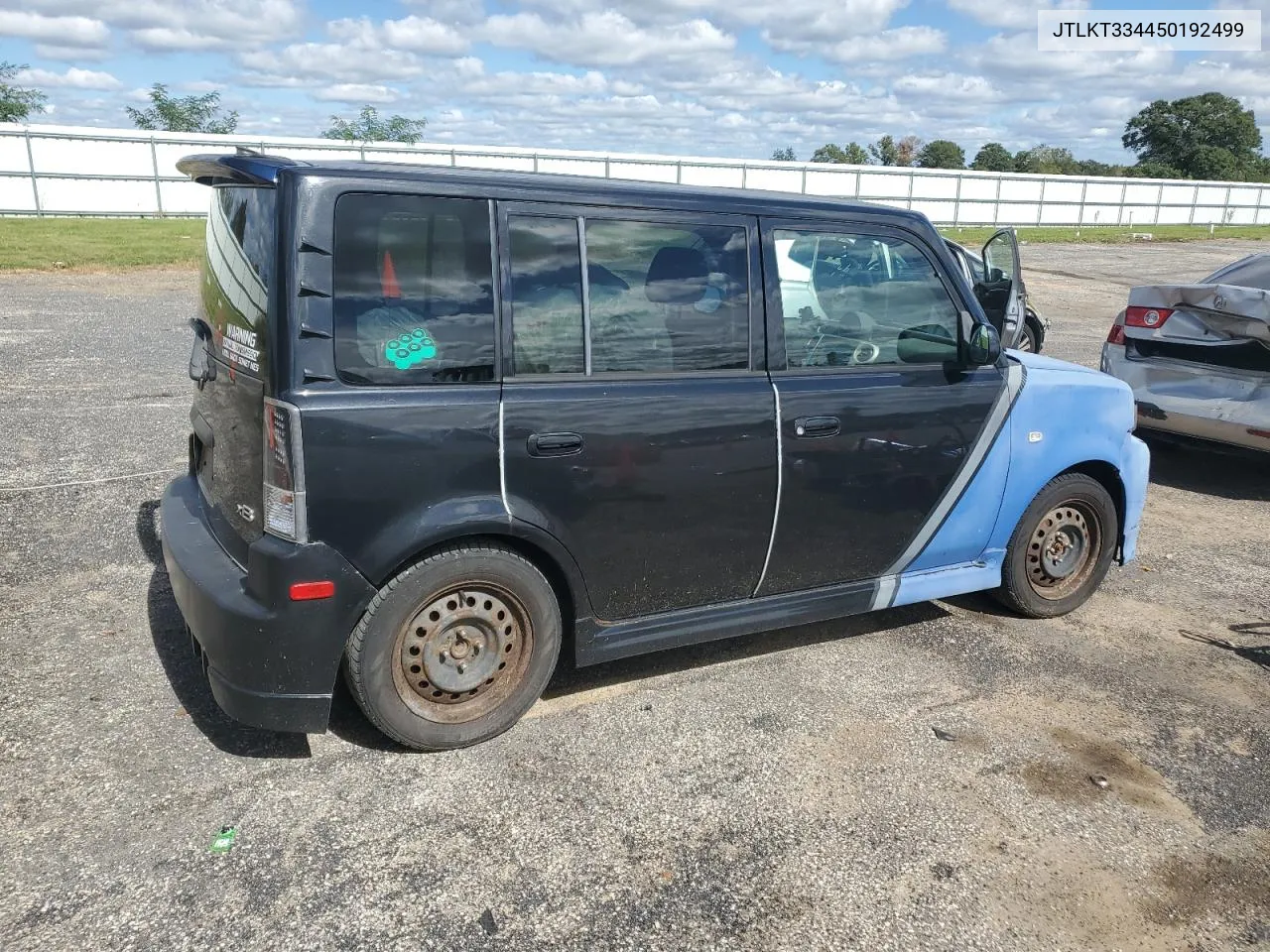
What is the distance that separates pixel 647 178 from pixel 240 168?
32061mm

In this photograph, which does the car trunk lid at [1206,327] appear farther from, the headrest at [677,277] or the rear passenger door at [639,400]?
the headrest at [677,277]

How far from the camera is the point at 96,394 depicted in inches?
342

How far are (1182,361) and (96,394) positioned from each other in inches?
350

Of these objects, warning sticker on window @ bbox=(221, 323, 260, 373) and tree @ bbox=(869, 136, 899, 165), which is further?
tree @ bbox=(869, 136, 899, 165)

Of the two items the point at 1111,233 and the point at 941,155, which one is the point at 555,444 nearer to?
the point at 1111,233

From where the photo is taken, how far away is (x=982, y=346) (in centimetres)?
414

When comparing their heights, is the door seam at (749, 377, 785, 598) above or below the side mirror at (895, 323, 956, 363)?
below

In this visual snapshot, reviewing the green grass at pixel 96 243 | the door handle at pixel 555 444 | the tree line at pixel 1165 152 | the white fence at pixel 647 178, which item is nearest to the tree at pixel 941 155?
the tree line at pixel 1165 152

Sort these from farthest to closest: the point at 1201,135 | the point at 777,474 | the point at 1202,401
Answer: the point at 1201,135 < the point at 1202,401 < the point at 777,474

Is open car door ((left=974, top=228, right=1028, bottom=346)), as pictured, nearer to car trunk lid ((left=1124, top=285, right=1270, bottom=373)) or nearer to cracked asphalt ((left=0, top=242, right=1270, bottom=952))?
car trunk lid ((left=1124, top=285, right=1270, bottom=373))

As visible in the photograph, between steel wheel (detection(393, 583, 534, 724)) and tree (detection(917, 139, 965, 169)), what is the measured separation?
9620cm

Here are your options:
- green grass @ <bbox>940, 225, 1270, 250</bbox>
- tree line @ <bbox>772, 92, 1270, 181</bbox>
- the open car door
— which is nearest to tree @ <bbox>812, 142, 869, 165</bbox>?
tree line @ <bbox>772, 92, 1270, 181</bbox>

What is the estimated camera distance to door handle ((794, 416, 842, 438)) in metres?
3.80

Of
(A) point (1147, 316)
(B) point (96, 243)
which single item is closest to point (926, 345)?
(A) point (1147, 316)
